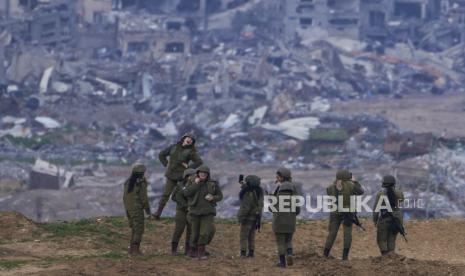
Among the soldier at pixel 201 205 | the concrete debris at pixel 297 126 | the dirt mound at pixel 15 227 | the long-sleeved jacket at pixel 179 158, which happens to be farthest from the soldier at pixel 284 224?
the concrete debris at pixel 297 126

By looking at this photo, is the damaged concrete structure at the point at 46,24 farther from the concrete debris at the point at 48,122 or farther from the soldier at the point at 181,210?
the soldier at the point at 181,210

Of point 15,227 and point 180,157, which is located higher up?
point 180,157

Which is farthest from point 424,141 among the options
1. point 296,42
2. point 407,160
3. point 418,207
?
point 296,42

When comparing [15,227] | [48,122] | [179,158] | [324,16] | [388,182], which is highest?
[324,16]

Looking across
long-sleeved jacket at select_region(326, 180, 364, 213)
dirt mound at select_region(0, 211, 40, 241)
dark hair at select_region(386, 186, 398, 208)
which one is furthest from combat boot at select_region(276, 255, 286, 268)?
dirt mound at select_region(0, 211, 40, 241)

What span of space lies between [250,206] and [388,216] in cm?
174

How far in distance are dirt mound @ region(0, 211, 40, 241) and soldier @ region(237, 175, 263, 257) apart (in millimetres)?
2959

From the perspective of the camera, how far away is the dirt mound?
17344mm

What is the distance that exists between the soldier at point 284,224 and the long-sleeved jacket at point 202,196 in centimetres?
74

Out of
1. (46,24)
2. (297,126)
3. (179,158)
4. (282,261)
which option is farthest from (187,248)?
(46,24)

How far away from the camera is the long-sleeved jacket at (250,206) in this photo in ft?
53.7

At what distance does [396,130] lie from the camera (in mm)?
54625

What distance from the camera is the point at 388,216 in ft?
53.9

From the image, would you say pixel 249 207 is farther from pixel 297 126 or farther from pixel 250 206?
pixel 297 126
